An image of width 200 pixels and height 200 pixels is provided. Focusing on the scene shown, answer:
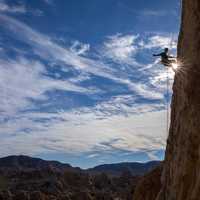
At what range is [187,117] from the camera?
14.3 meters

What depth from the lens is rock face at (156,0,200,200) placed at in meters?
13.6

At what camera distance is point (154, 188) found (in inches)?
1033

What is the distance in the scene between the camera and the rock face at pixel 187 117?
13.6 m

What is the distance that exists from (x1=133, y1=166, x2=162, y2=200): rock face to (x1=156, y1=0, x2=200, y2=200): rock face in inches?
394

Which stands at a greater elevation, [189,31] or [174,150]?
[189,31]

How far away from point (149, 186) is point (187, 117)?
13221 millimetres

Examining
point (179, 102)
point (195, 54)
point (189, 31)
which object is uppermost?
point (189, 31)

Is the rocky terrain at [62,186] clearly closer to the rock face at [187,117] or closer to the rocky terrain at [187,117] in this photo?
the rocky terrain at [187,117]

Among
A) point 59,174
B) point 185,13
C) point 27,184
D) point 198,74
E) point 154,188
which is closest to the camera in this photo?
point 198,74

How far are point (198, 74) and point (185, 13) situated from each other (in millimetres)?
2712

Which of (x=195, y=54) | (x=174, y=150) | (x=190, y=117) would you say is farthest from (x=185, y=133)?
(x=195, y=54)

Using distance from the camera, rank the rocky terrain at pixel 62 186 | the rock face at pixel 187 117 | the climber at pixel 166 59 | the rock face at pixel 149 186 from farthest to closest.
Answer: the rocky terrain at pixel 62 186 → the rock face at pixel 149 186 → the climber at pixel 166 59 → the rock face at pixel 187 117

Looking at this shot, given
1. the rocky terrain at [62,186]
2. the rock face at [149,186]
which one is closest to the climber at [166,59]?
the rock face at [149,186]

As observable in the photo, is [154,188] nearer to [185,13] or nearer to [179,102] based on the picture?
[179,102]
